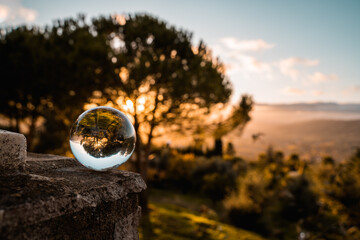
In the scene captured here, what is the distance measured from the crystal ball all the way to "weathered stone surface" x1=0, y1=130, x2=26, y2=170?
33 centimetres

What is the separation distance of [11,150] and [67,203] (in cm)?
48

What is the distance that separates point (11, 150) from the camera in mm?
1237

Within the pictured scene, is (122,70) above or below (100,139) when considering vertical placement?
above

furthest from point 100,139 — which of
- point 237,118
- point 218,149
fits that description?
point 218,149

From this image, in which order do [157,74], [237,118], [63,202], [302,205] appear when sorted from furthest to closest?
[302,205], [237,118], [157,74], [63,202]

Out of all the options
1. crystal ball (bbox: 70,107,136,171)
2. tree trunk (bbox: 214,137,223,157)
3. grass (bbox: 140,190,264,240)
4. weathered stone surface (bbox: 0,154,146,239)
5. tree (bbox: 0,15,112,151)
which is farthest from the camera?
tree trunk (bbox: 214,137,223,157)

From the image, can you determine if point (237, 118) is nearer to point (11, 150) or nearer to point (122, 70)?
point (122, 70)

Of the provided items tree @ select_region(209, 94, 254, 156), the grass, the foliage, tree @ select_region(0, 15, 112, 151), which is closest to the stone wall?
the grass

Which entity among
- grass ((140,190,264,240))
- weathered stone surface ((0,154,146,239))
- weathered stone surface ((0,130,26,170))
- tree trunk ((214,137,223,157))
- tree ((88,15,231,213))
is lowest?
grass ((140,190,264,240))

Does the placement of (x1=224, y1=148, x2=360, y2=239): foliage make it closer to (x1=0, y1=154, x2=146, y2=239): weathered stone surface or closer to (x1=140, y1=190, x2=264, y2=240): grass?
(x1=140, y1=190, x2=264, y2=240): grass

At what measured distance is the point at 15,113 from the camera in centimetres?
1263

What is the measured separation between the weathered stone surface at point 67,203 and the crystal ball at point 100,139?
9 centimetres

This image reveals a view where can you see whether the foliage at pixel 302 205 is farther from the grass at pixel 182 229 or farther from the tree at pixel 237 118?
the tree at pixel 237 118

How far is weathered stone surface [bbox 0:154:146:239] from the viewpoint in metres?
0.89
